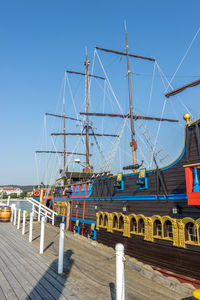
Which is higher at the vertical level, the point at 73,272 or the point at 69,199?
the point at 69,199

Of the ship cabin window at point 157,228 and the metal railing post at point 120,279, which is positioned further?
the ship cabin window at point 157,228

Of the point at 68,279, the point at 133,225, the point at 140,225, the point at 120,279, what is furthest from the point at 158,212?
the point at 120,279

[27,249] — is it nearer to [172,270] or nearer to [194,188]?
[172,270]

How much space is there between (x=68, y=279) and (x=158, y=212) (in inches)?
149

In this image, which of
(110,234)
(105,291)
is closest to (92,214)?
(110,234)

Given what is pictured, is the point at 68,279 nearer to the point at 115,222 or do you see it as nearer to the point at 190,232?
the point at 190,232

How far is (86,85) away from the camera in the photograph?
83.4 ft

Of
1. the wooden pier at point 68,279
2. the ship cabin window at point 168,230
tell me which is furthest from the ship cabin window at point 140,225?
the wooden pier at point 68,279

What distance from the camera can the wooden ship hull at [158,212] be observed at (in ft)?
20.1

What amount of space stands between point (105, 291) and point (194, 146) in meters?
4.48

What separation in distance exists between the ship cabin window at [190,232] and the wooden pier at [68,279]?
1.82 meters

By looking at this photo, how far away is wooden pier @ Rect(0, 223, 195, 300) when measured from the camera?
4.40 m

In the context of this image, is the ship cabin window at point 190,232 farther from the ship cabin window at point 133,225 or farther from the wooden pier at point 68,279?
the ship cabin window at point 133,225

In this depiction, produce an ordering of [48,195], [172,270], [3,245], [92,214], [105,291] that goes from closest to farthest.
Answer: [105,291] < [172,270] < [3,245] < [92,214] < [48,195]
